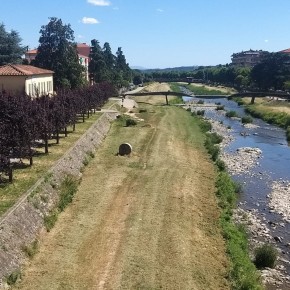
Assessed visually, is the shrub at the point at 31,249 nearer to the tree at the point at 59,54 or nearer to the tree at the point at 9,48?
the tree at the point at 59,54

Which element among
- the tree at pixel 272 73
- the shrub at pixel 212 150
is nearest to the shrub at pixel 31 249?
the shrub at pixel 212 150

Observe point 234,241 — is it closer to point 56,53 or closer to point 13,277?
point 13,277

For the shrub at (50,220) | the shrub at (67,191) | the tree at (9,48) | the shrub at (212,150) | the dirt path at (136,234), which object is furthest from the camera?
the tree at (9,48)

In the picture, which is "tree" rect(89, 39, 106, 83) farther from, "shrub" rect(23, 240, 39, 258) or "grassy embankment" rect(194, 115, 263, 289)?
"shrub" rect(23, 240, 39, 258)

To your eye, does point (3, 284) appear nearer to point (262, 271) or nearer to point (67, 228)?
point (67, 228)


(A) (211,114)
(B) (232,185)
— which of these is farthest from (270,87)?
(B) (232,185)
